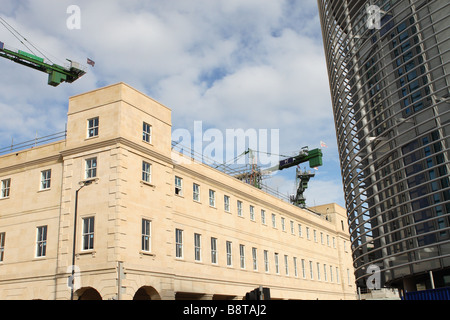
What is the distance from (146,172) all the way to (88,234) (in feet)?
20.9

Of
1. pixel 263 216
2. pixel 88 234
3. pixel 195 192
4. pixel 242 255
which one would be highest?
pixel 263 216

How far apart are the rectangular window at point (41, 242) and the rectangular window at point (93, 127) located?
7.86 m

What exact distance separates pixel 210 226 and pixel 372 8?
28.2 metres

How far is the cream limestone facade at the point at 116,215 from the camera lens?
3444 centimetres

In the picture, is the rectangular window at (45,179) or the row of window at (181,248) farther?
the rectangular window at (45,179)

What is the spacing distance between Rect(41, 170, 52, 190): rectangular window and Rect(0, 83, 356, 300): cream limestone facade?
0.28 feet

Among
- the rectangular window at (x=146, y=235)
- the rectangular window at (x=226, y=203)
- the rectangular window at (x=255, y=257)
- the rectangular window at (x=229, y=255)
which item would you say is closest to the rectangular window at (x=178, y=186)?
the rectangular window at (x=146, y=235)

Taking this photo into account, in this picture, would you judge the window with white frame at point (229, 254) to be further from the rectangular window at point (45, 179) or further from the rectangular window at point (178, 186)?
the rectangular window at point (45, 179)

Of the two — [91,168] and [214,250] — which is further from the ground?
[91,168]

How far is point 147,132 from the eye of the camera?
129 feet

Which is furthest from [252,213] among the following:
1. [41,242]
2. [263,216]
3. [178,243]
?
[41,242]

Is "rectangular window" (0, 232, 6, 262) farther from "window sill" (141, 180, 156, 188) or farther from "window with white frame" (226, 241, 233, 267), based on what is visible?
"window with white frame" (226, 241, 233, 267)

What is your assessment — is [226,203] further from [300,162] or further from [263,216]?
[300,162]

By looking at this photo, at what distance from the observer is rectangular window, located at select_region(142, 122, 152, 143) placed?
128 feet
